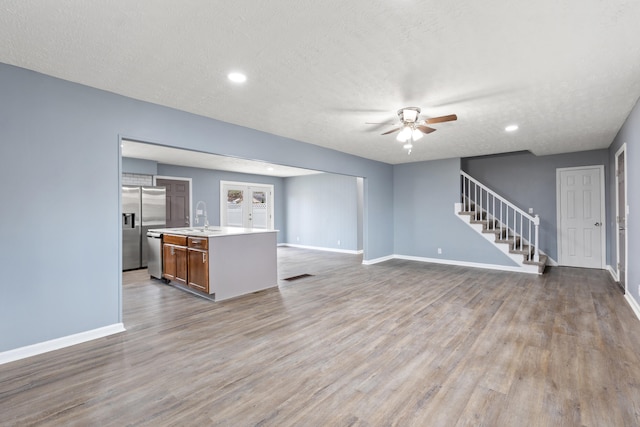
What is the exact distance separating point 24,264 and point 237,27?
8.90 feet

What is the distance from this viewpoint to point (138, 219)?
689cm

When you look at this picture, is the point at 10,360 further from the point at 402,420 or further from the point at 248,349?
the point at 402,420

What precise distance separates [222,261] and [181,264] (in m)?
0.93

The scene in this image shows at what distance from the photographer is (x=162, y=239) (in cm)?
541

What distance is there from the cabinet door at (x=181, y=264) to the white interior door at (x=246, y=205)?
14.5ft

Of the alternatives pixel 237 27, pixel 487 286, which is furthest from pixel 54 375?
pixel 487 286

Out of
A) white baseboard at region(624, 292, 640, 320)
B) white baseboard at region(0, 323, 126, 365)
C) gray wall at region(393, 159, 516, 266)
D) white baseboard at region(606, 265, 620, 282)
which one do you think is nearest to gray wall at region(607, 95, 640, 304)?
white baseboard at region(624, 292, 640, 320)

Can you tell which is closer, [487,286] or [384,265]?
[487,286]

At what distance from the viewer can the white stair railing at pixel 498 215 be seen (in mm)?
6758

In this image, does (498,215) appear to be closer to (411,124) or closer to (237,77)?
(411,124)

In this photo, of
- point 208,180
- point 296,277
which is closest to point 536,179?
point 296,277

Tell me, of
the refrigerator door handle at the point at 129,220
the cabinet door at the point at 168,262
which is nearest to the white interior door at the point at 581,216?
the cabinet door at the point at 168,262

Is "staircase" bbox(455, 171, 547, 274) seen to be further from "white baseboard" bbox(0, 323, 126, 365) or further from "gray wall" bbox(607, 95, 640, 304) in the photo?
"white baseboard" bbox(0, 323, 126, 365)

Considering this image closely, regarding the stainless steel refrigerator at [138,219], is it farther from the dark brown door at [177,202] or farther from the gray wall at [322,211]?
the gray wall at [322,211]
